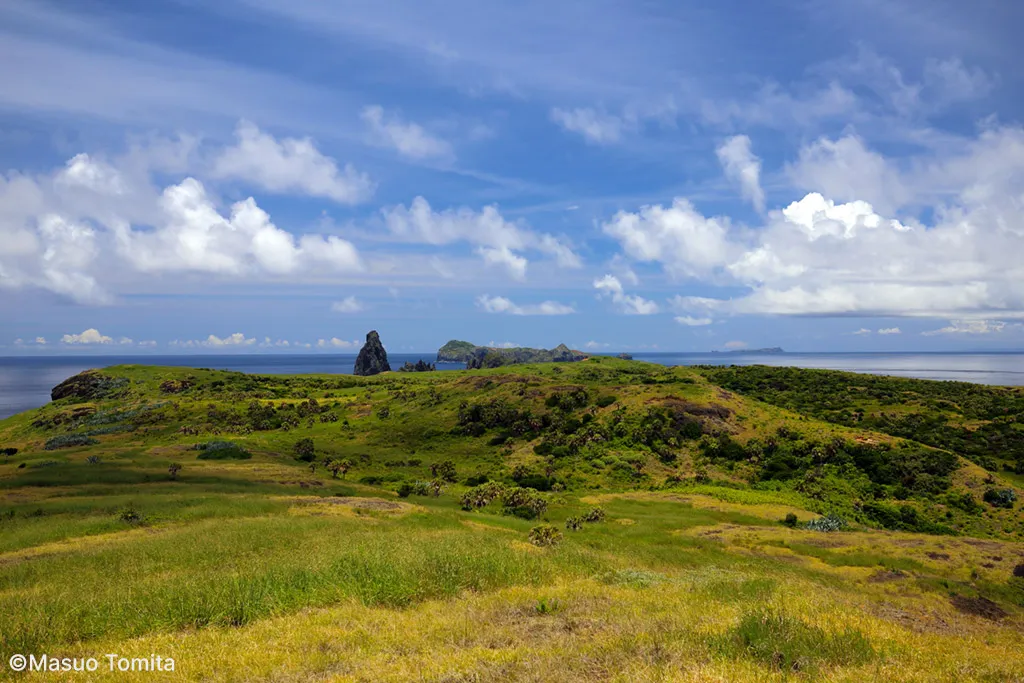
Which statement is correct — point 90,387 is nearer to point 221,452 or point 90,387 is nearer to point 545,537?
point 221,452

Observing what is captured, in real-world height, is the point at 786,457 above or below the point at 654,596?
below

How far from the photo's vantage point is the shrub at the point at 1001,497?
46.9 meters

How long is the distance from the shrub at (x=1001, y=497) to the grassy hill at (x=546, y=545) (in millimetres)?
223

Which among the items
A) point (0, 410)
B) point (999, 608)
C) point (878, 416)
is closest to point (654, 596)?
point (999, 608)

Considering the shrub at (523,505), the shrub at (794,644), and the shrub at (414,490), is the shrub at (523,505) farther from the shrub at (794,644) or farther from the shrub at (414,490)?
the shrub at (794,644)

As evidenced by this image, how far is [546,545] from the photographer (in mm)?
22828

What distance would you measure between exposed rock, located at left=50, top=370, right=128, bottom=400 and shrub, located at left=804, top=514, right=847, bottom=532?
150219 mm

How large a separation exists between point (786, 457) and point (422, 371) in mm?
141711

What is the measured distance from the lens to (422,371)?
187 m

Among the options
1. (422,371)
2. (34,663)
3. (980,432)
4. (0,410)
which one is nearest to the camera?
(34,663)

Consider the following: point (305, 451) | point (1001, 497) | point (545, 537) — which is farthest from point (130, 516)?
point (1001, 497)

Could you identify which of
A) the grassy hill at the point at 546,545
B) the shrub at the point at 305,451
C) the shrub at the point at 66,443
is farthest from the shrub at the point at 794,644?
the shrub at the point at 66,443

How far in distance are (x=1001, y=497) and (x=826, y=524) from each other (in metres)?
22.7

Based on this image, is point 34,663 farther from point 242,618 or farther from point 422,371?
point 422,371
